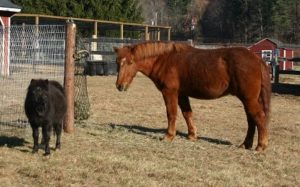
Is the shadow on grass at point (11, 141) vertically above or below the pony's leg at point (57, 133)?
below

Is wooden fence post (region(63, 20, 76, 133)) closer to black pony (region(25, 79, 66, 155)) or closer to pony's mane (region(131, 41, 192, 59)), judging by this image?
pony's mane (region(131, 41, 192, 59))

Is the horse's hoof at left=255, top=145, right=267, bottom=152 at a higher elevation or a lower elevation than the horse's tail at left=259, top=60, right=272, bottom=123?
lower

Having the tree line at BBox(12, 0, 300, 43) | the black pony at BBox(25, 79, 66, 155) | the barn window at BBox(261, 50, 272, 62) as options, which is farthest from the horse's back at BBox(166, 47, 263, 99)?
the tree line at BBox(12, 0, 300, 43)

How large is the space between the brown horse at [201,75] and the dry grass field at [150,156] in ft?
1.80

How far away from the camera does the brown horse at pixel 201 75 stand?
8.86 m

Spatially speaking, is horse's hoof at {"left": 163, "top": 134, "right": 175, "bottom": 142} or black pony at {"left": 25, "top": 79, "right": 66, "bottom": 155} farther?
horse's hoof at {"left": 163, "top": 134, "right": 175, "bottom": 142}

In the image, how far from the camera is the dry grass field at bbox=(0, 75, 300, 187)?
22.1ft

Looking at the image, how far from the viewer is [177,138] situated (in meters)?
9.91

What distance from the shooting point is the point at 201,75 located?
9.27m

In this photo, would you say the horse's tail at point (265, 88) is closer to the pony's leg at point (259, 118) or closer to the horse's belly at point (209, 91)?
the pony's leg at point (259, 118)

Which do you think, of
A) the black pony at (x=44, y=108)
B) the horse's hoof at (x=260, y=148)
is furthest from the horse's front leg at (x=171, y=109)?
the black pony at (x=44, y=108)

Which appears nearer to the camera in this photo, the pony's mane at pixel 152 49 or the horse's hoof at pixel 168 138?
the horse's hoof at pixel 168 138

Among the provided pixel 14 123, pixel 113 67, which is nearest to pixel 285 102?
pixel 14 123

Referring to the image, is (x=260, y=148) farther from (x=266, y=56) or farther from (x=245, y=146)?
(x=266, y=56)
